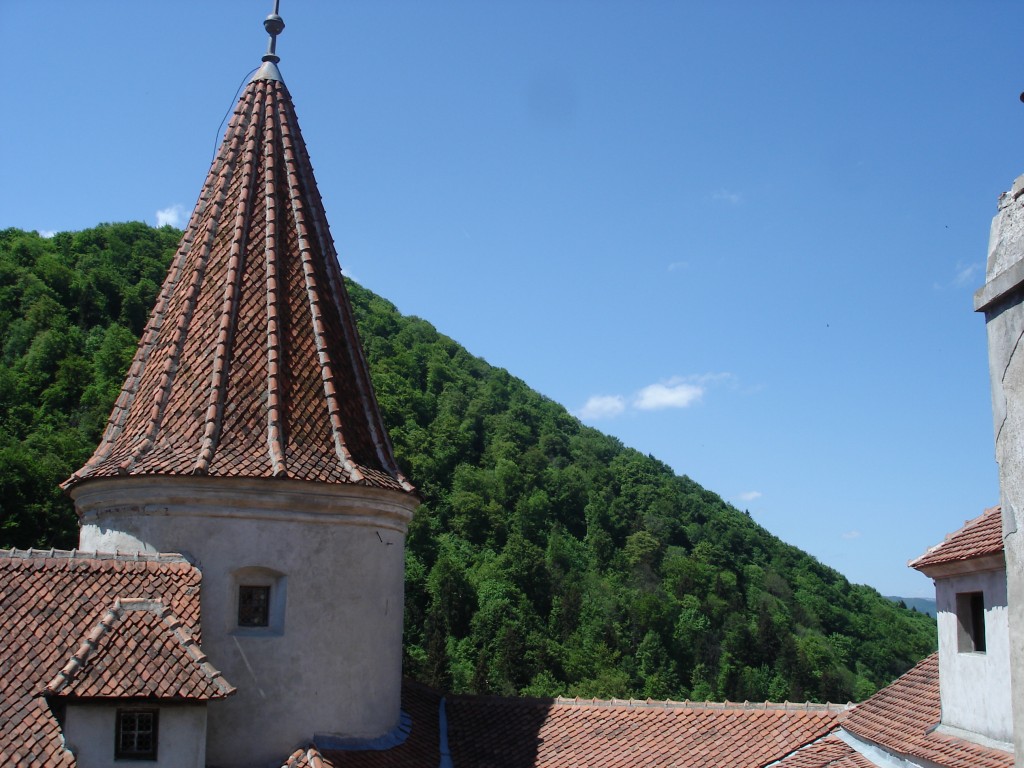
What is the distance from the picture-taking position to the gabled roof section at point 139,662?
33.4ft

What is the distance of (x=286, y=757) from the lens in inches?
460

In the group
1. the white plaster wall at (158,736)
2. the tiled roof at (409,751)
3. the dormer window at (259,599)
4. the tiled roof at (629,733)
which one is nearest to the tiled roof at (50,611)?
the white plaster wall at (158,736)

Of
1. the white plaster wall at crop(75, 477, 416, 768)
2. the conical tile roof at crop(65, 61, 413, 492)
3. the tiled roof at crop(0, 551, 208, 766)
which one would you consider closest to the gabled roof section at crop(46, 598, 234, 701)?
the tiled roof at crop(0, 551, 208, 766)

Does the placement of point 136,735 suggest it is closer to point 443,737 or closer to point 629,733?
point 443,737

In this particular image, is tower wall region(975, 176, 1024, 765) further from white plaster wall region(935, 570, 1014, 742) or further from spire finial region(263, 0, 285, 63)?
spire finial region(263, 0, 285, 63)

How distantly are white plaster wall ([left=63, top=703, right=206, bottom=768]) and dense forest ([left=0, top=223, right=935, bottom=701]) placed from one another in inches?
1164

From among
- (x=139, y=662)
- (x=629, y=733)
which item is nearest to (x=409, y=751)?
(x=629, y=733)

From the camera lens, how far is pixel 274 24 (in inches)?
597

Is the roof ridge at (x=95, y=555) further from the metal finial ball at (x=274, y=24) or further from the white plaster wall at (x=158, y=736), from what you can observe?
the metal finial ball at (x=274, y=24)

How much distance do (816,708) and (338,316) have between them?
28.0ft

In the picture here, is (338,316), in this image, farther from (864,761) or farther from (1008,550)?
(1008,550)

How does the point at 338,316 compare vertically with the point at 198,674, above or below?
above

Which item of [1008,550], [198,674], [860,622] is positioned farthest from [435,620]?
[1008,550]

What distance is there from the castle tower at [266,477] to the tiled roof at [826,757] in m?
5.10
